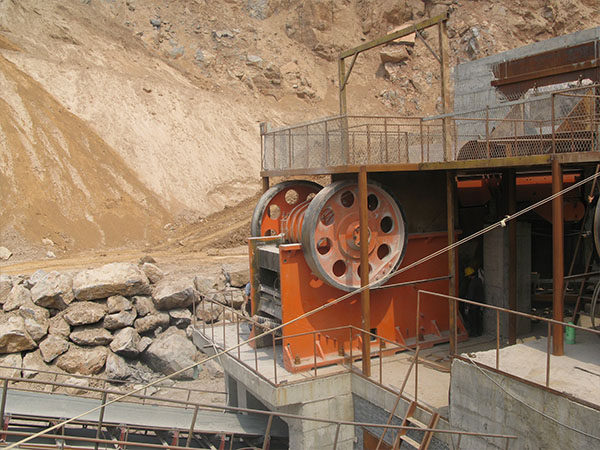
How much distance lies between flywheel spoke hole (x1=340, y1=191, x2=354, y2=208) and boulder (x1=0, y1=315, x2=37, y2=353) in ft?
31.2

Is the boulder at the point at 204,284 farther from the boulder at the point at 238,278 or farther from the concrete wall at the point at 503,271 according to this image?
the concrete wall at the point at 503,271

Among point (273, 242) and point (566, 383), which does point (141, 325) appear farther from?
point (566, 383)

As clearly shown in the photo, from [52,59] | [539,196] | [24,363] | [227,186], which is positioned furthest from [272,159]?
[52,59]

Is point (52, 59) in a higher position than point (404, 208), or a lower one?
higher

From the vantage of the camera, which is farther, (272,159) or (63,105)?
(63,105)

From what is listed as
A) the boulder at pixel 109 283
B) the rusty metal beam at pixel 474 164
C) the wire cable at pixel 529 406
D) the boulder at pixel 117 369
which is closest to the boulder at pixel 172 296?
the boulder at pixel 109 283

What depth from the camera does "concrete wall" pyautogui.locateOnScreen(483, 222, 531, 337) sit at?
41.0ft

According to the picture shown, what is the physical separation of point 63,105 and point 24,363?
81.4 feet

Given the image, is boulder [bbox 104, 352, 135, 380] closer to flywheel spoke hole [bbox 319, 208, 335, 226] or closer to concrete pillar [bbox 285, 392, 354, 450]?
concrete pillar [bbox 285, 392, 354, 450]

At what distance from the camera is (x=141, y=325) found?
17.6m

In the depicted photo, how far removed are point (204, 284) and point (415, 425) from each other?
11567 millimetres

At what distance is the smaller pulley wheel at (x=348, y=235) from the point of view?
11227 millimetres

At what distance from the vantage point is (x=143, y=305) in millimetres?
18031

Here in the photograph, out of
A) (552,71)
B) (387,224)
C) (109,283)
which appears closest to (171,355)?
(109,283)
